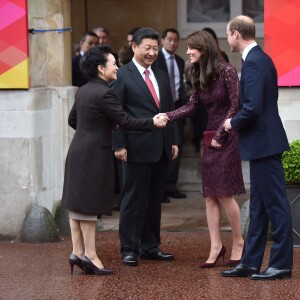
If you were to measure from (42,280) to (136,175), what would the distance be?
1.19 metres

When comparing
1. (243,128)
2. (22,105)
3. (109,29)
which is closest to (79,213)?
(243,128)

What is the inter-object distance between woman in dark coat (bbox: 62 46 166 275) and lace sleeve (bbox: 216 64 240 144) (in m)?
0.47

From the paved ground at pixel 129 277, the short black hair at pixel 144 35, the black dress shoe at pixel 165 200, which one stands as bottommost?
the paved ground at pixel 129 277

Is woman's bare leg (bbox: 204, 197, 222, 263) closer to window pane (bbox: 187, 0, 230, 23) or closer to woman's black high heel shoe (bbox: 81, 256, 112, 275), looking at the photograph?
woman's black high heel shoe (bbox: 81, 256, 112, 275)

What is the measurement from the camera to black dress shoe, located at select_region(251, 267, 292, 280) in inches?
335

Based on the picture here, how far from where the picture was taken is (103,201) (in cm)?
877

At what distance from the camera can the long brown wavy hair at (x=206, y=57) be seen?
8.91 metres

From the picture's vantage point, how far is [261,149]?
8367mm

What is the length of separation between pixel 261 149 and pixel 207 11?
6020 millimetres

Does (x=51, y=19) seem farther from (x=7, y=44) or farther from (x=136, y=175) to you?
(x=136, y=175)

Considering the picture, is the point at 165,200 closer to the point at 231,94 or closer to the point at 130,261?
the point at 130,261

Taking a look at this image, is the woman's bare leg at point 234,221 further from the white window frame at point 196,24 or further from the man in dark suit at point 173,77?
the white window frame at point 196,24

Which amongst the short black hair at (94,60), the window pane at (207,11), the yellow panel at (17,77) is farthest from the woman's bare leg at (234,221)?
the window pane at (207,11)

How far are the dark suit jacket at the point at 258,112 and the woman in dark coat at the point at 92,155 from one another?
0.80m
